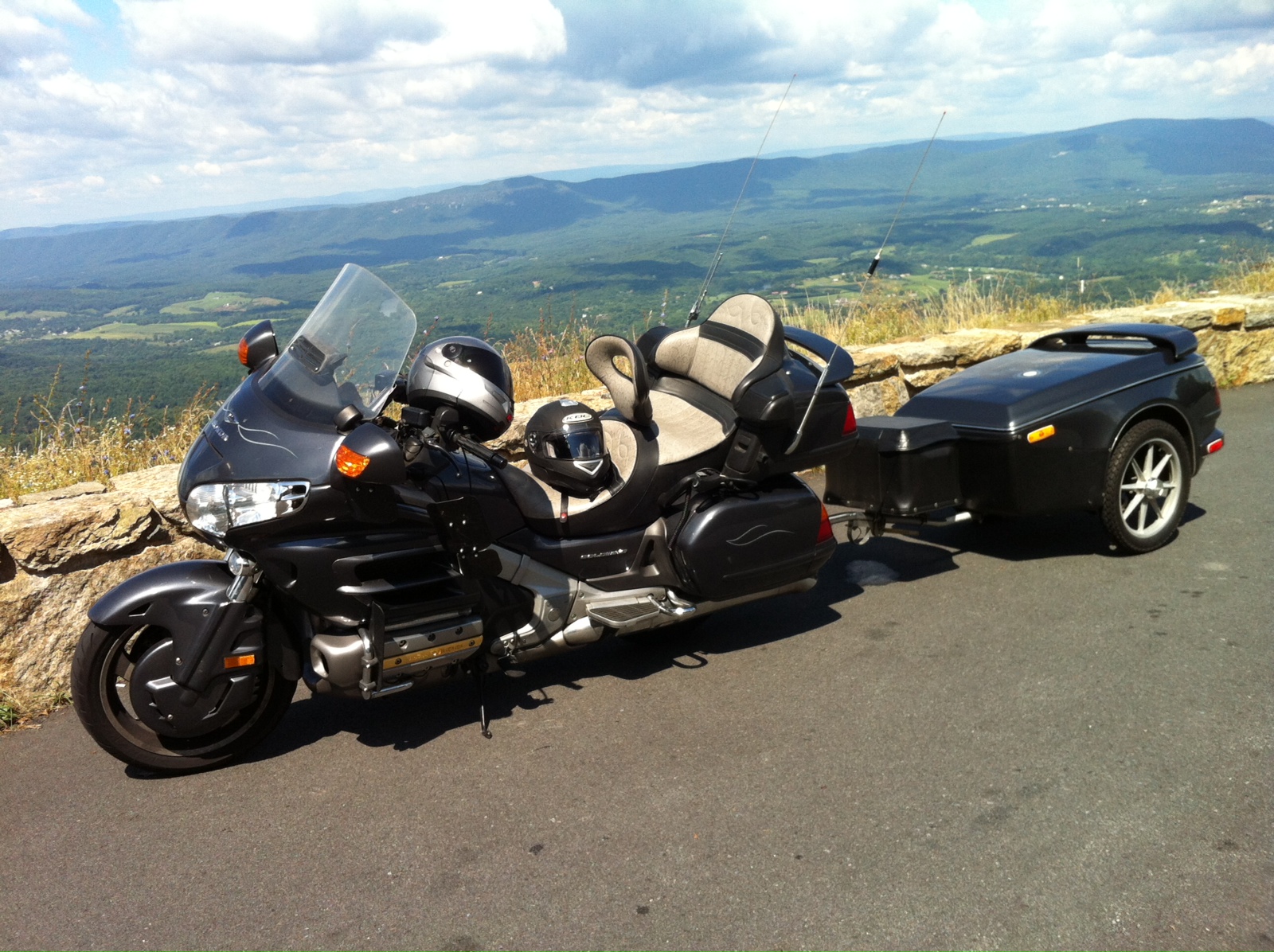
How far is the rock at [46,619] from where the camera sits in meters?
4.38

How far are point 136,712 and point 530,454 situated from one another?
5.47ft

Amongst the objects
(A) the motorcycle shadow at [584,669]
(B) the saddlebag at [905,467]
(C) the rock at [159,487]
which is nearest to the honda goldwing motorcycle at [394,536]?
(A) the motorcycle shadow at [584,669]

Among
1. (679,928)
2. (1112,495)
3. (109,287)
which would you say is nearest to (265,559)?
(679,928)

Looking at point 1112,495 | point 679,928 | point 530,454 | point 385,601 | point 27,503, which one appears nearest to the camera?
point 679,928

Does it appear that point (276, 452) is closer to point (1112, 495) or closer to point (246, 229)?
point (1112, 495)

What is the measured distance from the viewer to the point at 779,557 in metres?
4.44

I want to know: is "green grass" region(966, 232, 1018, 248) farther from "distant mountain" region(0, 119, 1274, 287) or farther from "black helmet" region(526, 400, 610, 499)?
"black helmet" region(526, 400, 610, 499)

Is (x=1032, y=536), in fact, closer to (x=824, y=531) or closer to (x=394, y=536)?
(x=824, y=531)

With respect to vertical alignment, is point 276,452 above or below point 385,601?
above

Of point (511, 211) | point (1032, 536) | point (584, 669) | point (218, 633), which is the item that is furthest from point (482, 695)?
point (511, 211)

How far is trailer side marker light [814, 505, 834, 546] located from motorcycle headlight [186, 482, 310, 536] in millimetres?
2172

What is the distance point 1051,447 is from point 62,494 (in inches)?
183

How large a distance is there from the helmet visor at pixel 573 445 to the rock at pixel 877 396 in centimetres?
372

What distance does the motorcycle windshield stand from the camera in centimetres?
366
